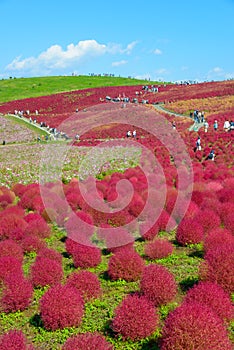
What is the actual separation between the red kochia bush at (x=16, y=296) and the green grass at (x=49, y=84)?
8138 cm

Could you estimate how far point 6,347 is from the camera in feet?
20.3

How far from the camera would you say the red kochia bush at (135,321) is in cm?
672

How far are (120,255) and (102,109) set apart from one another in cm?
5396

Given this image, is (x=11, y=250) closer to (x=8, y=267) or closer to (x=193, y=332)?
(x=8, y=267)

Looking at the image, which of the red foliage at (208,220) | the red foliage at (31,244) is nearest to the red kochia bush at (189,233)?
the red foliage at (208,220)

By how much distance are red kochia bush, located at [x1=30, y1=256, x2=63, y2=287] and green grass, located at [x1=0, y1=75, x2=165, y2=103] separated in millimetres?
80453

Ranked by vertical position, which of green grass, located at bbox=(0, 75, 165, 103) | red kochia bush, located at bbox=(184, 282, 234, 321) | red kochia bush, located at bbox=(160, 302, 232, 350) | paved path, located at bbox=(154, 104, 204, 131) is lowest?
red kochia bush, located at bbox=(184, 282, 234, 321)

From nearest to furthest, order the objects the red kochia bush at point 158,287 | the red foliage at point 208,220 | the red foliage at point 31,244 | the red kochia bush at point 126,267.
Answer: the red kochia bush at point 158,287 < the red kochia bush at point 126,267 < the red foliage at point 31,244 < the red foliage at point 208,220

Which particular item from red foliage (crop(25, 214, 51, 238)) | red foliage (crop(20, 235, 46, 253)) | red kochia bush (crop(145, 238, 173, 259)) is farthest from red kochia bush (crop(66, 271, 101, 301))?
red foliage (crop(25, 214, 51, 238))

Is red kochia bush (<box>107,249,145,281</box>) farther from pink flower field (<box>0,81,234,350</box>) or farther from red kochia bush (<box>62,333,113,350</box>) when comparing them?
red kochia bush (<box>62,333,113,350</box>)

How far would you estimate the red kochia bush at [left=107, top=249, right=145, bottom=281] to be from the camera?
30.5 ft

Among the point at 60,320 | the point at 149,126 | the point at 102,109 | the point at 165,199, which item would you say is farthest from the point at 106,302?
the point at 102,109

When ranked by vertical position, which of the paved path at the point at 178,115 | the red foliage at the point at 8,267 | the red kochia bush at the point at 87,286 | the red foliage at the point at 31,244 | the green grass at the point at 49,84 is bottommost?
the red foliage at the point at 31,244

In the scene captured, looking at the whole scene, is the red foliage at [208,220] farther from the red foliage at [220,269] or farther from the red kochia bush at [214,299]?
the red kochia bush at [214,299]
